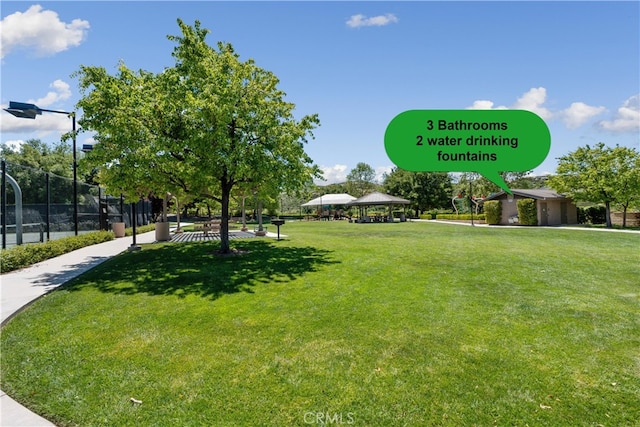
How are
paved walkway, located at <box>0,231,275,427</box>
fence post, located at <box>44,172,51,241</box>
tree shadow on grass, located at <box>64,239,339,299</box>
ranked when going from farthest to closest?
1. fence post, located at <box>44,172,51,241</box>
2. tree shadow on grass, located at <box>64,239,339,299</box>
3. paved walkway, located at <box>0,231,275,427</box>

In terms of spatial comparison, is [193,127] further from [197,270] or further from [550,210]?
[550,210]

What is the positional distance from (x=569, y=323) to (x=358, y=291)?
3.47 meters

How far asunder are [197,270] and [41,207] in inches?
285

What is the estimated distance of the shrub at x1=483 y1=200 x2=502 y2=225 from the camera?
30047 mm

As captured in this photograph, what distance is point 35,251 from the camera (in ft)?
33.2

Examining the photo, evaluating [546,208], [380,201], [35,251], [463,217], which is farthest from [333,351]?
[463,217]

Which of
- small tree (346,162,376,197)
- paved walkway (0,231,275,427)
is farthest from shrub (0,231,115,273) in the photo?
small tree (346,162,376,197)

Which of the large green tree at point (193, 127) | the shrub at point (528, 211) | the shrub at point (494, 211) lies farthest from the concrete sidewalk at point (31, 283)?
the shrub at point (494, 211)

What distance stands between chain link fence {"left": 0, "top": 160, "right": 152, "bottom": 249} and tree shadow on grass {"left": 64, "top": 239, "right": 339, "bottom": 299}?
111 inches

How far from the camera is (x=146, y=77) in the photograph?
12203mm

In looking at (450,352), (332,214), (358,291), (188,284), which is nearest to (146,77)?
(188,284)

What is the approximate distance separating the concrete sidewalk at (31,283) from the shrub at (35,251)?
193 millimetres

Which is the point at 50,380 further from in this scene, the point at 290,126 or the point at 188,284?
the point at 290,126

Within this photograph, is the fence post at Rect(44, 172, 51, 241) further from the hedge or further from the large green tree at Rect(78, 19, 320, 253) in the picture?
the hedge
